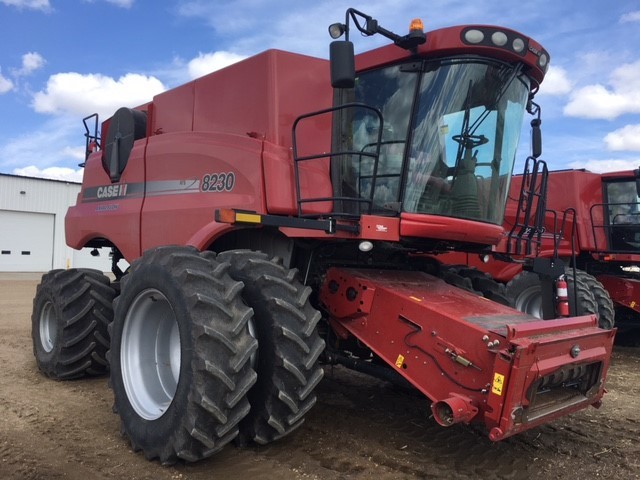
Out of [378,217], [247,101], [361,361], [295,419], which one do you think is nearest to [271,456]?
[295,419]

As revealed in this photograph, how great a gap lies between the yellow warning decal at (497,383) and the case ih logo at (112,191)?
4075 millimetres

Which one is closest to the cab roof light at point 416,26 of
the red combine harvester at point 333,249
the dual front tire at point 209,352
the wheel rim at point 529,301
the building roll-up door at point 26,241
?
the red combine harvester at point 333,249

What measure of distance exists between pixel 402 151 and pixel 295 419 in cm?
202

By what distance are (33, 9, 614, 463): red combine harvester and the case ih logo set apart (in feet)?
1.22

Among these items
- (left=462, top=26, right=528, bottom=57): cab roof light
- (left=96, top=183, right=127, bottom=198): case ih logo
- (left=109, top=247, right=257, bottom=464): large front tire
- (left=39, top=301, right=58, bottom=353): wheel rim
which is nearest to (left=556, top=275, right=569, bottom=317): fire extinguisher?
(left=462, top=26, right=528, bottom=57): cab roof light

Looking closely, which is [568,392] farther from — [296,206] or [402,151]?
[296,206]

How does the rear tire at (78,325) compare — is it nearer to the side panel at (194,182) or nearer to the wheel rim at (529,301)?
the side panel at (194,182)

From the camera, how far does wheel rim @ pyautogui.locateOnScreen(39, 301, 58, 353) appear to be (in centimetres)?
615

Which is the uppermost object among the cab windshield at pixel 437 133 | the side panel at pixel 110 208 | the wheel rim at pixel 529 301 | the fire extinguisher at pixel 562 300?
the cab windshield at pixel 437 133

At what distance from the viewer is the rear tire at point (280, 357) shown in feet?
11.5

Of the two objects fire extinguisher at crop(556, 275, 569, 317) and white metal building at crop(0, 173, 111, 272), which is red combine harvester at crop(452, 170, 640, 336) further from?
white metal building at crop(0, 173, 111, 272)

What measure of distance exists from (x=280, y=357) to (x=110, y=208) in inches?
129

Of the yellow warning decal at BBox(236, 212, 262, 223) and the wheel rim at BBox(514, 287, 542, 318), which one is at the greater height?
the yellow warning decal at BBox(236, 212, 262, 223)

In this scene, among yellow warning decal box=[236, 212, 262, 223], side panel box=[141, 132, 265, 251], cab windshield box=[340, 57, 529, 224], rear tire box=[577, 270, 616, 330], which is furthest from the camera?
rear tire box=[577, 270, 616, 330]
